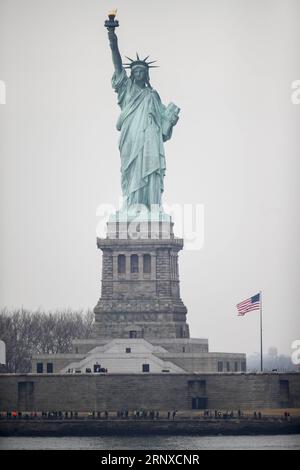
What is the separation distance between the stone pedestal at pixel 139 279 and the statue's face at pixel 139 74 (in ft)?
26.9

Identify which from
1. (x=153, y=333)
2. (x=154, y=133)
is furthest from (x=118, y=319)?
(x=154, y=133)

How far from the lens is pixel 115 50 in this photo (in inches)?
4624

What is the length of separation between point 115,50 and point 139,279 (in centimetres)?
1340

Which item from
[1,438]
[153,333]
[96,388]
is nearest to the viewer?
[1,438]

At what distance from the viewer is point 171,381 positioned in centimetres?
11144

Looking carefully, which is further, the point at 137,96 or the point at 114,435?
the point at 137,96

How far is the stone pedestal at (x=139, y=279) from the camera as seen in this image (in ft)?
389

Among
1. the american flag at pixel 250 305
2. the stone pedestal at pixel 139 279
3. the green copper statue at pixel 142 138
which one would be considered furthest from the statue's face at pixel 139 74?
the american flag at pixel 250 305

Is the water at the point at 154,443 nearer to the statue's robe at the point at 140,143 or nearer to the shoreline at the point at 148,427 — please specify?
the shoreline at the point at 148,427

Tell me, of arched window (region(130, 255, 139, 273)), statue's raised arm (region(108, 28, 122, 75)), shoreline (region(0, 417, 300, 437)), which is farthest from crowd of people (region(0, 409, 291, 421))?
statue's raised arm (region(108, 28, 122, 75))

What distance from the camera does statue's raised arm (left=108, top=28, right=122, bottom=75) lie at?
11650 cm

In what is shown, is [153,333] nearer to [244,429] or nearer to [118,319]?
[118,319]

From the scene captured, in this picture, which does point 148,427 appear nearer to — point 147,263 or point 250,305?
point 250,305

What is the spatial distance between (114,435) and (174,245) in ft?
58.1
